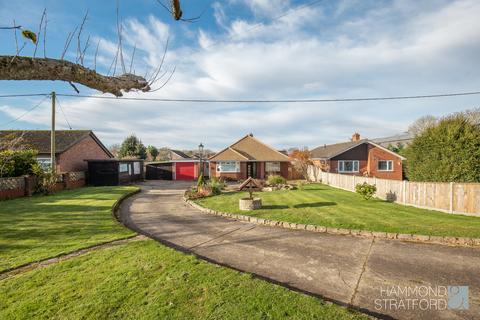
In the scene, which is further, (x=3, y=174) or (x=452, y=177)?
(x=3, y=174)

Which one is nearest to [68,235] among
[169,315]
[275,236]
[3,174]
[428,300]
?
[169,315]

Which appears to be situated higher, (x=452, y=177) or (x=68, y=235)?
(x=452, y=177)

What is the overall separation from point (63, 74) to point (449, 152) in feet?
57.7

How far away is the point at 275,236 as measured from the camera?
8.90m

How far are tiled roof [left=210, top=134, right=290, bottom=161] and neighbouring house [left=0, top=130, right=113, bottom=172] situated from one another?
47.8ft

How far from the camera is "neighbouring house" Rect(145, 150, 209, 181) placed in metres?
37.2

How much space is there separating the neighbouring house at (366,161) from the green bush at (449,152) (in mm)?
16241

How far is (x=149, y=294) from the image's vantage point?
178 inches

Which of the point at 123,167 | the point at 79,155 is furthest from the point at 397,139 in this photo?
the point at 79,155

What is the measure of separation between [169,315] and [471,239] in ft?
30.0

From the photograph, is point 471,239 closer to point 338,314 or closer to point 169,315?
point 338,314

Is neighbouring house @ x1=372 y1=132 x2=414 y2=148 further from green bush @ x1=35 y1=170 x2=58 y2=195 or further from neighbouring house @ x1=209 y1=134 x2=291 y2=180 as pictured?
green bush @ x1=35 y1=170 x2=58 y2=195

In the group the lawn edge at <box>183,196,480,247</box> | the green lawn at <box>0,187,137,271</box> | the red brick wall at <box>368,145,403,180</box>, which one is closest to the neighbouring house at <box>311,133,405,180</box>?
the red brick wall at <box>368,145,403,180</box>

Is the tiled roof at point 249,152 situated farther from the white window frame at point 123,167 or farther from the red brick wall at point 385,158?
the red brick wall at point 385,158
